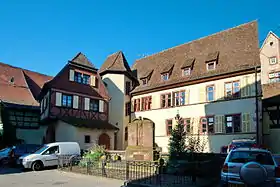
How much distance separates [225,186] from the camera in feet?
30.6

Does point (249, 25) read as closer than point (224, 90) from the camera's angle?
No

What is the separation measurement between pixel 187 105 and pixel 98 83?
10.8 metres

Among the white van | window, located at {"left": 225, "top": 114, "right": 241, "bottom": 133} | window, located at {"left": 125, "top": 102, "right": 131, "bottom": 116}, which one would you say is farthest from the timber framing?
the white van

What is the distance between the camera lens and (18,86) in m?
35.9

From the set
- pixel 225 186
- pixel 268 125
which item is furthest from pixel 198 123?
pixel 225 186

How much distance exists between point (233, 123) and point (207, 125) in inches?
105

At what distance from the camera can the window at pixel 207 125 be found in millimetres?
26359

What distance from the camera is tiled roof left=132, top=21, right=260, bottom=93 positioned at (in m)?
26.1

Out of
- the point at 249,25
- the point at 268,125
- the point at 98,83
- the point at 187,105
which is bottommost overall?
the point at 268,125

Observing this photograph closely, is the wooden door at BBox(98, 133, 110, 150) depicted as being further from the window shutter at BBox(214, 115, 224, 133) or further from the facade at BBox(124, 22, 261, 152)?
the window shutter at BBox(214, 115, 224, 133)

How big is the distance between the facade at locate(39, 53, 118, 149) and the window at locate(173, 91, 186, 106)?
7.47 meters

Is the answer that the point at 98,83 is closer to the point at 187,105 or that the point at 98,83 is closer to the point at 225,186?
the point at 187,105

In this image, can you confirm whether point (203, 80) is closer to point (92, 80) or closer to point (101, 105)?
point (101, 105)

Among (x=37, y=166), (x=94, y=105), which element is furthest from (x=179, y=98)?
(x=37, y=166)
